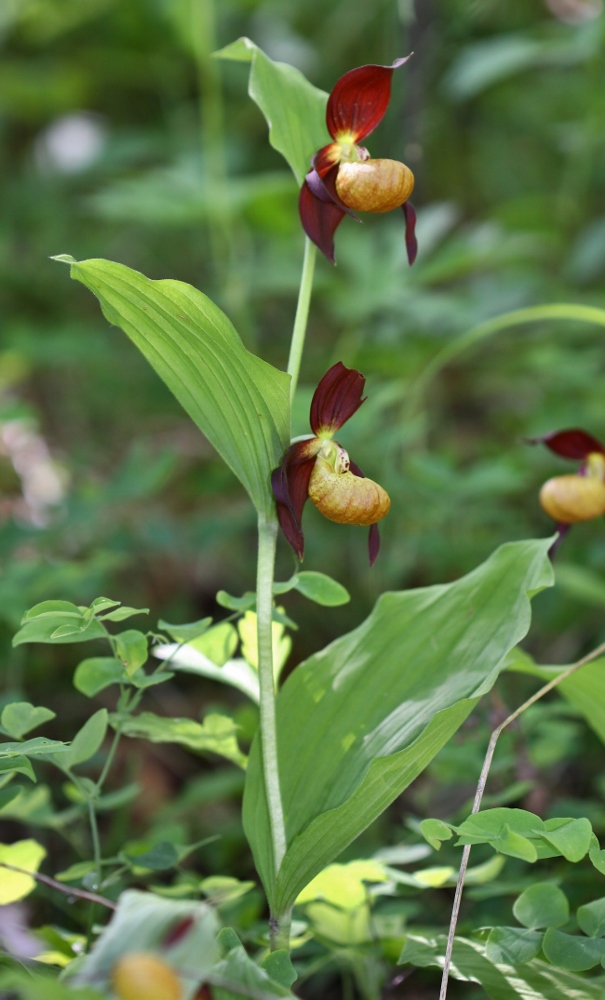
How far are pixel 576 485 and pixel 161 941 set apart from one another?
0.71 m

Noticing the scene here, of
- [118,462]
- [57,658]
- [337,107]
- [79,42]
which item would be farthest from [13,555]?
[79,42]

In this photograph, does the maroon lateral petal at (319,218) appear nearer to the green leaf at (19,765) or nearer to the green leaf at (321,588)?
the green leaf at (321,588)

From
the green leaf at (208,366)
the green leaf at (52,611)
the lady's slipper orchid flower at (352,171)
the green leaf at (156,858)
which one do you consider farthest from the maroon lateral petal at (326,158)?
the green leaf at (156,858)

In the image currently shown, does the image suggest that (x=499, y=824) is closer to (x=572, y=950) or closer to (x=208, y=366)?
(x=572, y=950)

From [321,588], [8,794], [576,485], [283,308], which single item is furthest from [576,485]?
[283,308]

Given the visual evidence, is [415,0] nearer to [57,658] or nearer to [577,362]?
[577,362]

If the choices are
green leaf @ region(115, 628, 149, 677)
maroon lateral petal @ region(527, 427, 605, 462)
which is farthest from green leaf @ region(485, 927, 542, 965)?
maroon lateral petal @ region(527, 427, 605, 462)

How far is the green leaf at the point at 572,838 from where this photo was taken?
0.62m

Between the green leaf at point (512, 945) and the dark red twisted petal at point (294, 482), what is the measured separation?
364mm

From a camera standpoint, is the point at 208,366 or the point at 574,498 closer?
the point at 208,366

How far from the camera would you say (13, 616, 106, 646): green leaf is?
2.18ft

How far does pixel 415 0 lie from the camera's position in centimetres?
168

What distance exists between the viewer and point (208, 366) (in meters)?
0.70

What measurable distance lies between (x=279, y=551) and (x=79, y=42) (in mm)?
2203
